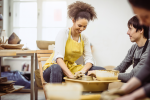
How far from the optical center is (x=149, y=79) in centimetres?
83

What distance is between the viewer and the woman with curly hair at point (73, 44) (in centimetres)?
157

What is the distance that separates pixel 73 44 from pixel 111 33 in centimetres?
203

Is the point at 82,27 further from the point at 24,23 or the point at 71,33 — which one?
the point at 24,23

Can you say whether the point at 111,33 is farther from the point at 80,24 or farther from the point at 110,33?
the point at 80,24

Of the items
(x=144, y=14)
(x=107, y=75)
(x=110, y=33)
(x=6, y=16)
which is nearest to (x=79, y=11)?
(x=107, y=75)

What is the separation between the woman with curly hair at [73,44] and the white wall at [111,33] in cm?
171

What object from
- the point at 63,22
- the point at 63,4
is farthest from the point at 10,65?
the point at 63,4

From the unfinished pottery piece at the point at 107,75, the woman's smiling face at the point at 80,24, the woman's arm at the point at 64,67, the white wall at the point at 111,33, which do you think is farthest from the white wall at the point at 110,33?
the unfinished pottery piece at the point at 107,75

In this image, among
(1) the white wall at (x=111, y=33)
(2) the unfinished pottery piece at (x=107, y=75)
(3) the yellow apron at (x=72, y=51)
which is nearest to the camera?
(2) the unfinished pottery piece at (x=107, y=75)

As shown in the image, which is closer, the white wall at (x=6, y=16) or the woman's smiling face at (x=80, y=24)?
the woman's smiling face at (x=80, y=24)

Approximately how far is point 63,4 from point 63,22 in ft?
1.43

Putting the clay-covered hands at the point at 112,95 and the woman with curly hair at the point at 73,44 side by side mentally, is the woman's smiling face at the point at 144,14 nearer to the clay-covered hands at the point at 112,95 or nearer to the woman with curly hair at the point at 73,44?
the clay-covered hands at the point at 112,95

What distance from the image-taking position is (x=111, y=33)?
352 centimetres

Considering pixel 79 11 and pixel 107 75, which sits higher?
pixel 79 11
